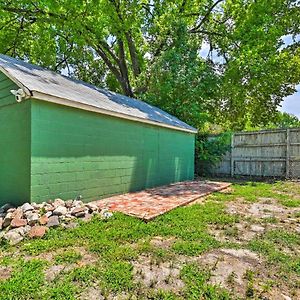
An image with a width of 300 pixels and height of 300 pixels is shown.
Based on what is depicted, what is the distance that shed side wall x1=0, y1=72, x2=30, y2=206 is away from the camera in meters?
4.30

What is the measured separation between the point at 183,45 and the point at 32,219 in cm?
1071

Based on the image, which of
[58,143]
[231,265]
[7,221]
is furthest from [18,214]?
[231,265]

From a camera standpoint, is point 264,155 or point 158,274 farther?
point 264,155

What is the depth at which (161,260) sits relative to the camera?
2701mm

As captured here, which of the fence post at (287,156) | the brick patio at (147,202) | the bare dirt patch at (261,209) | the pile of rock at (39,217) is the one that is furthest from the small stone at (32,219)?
the fence post at (287,156)

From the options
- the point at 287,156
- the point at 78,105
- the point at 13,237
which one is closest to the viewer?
the point at 13,237

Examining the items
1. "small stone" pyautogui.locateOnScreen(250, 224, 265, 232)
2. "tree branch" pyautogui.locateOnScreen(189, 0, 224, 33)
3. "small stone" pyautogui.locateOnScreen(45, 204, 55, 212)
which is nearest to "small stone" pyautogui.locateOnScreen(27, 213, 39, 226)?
"small stone" pyautogui.locateOnScreen(45, 204, 55, 212)

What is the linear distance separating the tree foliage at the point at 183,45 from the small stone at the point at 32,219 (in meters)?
8.18

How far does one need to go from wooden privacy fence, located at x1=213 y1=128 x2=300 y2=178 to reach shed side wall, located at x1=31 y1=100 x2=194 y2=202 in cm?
430

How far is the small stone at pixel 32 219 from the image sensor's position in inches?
142

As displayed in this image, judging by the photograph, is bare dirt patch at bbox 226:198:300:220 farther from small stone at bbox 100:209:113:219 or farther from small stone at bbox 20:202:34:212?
small stone at bbox 20:202:34:212

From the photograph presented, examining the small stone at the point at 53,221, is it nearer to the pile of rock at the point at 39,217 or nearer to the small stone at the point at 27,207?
the pile of rock at the point at 39,217

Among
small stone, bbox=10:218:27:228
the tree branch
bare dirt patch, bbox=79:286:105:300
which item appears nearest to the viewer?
bare dirt patch, bbox=79:286:105:300

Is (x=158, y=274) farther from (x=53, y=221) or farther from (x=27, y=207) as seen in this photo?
(x=27, y=207)
